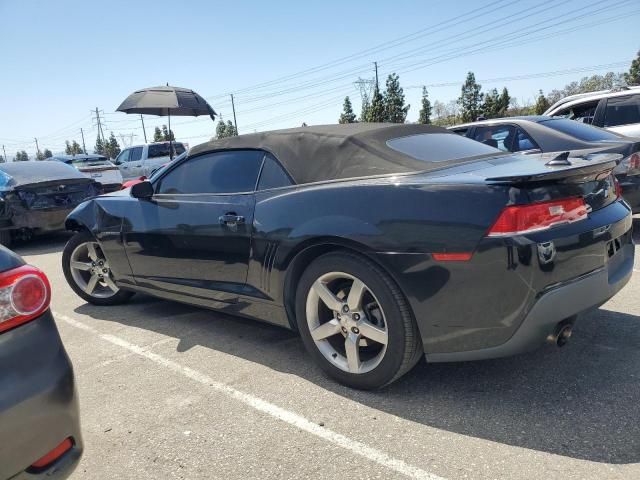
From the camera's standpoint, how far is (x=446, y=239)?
2361 mm

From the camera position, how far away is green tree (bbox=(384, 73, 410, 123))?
50094 mm

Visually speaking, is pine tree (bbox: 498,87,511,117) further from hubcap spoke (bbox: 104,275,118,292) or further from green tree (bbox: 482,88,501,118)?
hubcap spoke (bbox: 104,275,118,292)

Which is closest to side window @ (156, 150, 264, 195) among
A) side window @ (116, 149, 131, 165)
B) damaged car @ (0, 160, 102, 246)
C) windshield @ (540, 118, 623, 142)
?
windshield @ (540, 118, 623, 142)

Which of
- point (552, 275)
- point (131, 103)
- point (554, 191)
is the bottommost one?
point (552, 275)

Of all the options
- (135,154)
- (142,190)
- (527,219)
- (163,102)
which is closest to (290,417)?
(527,219)

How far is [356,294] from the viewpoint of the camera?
2715 millimetres

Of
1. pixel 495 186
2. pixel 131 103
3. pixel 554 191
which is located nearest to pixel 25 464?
pixel 495 186

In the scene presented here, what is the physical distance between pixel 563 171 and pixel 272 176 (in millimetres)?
1698

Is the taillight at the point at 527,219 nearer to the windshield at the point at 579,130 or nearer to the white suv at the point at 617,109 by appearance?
the windshield at the point at 579,130

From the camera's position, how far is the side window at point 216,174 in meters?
3.43

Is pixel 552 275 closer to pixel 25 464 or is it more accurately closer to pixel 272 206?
pixel 272 206

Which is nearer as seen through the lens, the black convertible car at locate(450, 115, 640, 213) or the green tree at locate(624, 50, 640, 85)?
the black convertible car at locate(450, 115, 640, 213)

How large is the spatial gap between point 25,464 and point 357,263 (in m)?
1.64

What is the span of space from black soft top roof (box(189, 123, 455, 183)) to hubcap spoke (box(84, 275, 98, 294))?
7.11 feet
